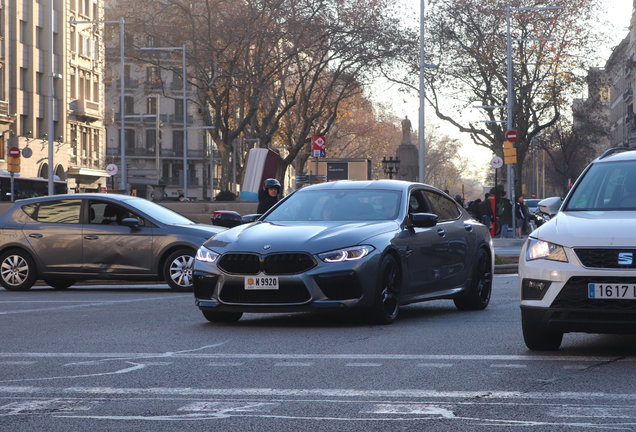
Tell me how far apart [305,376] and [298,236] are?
306 cm

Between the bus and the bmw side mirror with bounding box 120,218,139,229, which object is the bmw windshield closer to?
the bmw side mirror with bounding box 120,218,139,229

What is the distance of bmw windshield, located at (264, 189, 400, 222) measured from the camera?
11.0 metres

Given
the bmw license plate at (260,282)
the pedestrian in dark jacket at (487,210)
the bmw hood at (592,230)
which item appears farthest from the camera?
the pedestrian in dark jacket at (487,210)

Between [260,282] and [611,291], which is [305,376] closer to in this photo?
[611,291]

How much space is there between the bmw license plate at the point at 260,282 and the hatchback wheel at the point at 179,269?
18.3ft

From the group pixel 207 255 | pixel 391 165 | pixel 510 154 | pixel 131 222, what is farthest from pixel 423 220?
pixel 391 165

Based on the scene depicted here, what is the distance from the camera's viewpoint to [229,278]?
1000 cm

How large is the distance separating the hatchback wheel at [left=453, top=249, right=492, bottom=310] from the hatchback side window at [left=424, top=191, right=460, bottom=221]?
575mm

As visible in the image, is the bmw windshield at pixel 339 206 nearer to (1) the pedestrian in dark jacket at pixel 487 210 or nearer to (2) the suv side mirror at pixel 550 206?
(2) the suv side mirror at pixel 550 206

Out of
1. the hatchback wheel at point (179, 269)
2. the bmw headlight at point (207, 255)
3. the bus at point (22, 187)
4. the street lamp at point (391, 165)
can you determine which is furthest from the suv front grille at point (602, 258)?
the street lamp at point (391, 165)

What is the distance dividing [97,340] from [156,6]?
107 ft

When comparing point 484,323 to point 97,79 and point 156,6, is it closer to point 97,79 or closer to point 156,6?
point 156,6

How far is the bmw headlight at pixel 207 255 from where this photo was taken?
10.2m

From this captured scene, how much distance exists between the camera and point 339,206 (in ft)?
36.4
